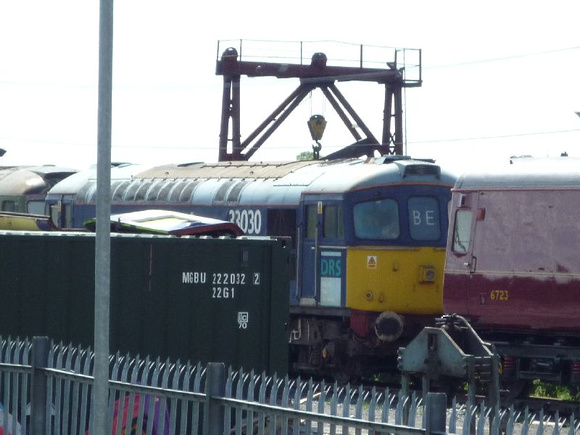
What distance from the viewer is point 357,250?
1941 cm

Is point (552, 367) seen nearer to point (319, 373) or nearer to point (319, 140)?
point (319, 373)

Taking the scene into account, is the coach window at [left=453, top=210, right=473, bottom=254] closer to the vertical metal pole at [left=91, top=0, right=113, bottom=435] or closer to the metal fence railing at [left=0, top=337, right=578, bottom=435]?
the metal fence railing at [left=0, top=337, right=578, bottom=435]

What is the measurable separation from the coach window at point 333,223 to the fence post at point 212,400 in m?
12.6

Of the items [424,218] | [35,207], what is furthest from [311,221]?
[35,207]

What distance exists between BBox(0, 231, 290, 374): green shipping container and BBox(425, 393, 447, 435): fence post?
21.6 ft

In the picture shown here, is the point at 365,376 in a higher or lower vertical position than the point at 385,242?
lower

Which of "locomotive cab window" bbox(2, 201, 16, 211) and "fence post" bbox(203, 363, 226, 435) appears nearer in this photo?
"fence post" bbox(203, 363, 226, 435)

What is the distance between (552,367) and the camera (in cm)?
1659

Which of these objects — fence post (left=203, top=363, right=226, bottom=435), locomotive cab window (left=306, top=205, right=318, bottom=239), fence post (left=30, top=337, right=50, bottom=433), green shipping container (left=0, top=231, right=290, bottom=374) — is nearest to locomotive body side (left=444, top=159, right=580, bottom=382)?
locomotive cab window (left=306, top=205, right=318, bottom=239)

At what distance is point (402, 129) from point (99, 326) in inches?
1328

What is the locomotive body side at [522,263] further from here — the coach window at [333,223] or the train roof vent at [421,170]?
the coach window at [333,223]

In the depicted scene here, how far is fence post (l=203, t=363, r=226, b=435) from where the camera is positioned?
699 centimetres

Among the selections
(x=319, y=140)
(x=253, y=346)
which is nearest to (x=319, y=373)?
(x=253, y=346)

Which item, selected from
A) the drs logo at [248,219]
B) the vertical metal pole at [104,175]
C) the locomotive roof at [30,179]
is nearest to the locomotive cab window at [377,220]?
the drs logo at [248,219]
